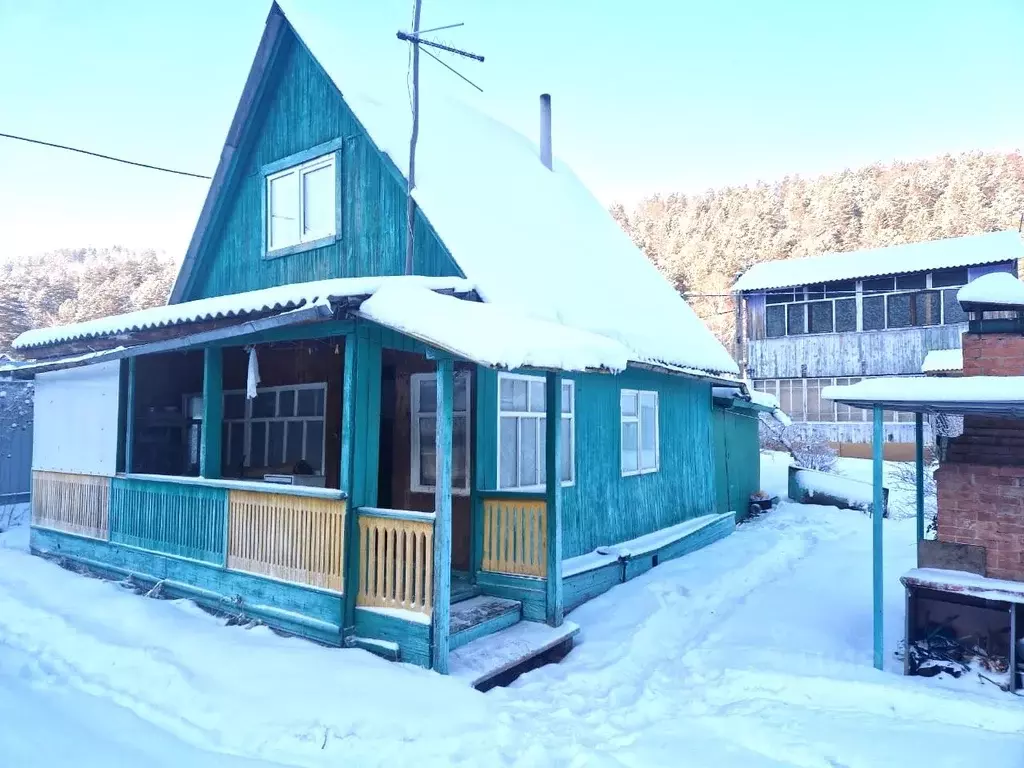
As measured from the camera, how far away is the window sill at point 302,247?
955 cm

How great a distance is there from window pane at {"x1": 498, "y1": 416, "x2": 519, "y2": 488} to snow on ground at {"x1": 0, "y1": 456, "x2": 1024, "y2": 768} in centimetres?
175

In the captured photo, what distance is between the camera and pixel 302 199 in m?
10.1

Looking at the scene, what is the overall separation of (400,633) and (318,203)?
21.7 ft

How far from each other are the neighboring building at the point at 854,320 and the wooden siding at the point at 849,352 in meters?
0.03

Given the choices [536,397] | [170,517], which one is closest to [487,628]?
[536,397]

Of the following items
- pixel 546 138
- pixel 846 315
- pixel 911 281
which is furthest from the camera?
pixel 846 315


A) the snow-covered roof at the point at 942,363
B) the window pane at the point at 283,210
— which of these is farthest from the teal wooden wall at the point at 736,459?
the window pane at the point at 283,210

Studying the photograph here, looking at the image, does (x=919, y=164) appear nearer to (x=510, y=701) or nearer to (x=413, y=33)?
(x=413, y=33)

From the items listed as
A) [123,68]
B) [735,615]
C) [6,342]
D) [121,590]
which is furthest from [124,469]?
[6,342]

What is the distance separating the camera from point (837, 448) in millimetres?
24875

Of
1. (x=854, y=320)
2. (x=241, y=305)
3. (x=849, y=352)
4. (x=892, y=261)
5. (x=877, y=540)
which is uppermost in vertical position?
(x=892, y=261)

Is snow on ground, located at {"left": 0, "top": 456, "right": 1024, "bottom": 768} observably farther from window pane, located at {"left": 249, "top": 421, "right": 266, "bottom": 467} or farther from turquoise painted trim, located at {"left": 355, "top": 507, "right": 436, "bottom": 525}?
window pane, located at {"left": 249, "top": 421, "right": 266, "bottom": 467}

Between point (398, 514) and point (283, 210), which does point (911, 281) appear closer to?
point (283, 210)

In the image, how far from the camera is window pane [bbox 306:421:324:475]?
9.65 meters
